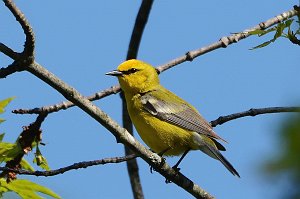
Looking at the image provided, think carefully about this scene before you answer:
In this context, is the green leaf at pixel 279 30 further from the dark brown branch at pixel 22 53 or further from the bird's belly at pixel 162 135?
the bird's belly at pixel 162 135

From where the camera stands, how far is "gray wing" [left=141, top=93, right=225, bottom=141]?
5.21m

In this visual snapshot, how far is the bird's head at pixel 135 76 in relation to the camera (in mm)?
5781

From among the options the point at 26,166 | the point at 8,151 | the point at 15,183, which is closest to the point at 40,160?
the point at 26,166

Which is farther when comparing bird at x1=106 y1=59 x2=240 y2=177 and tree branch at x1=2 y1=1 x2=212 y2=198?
bird at x1=106 y1=59 x2=240 y2=177

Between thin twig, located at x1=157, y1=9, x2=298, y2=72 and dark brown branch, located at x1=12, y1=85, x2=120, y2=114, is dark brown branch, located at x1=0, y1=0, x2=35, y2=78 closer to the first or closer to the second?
dark brown branch, located at x1=12, y1=85, x2=120, y2=114

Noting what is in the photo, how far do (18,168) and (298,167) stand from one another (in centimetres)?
227

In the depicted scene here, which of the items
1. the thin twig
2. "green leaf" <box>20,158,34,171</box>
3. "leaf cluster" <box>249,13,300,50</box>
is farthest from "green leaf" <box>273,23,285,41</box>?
the thin twig

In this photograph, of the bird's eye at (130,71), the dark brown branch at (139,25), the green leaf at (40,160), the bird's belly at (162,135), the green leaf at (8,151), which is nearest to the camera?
the green leaf at (8,151)

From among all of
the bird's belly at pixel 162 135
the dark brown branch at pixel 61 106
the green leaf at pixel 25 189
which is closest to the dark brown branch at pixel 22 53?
the dark brown branch at pixel 61 106

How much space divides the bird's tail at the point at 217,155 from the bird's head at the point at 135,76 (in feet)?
4.12

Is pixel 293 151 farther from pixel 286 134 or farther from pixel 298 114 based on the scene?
pixel 298 114

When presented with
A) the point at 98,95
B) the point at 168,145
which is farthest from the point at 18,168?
the point at 168,145

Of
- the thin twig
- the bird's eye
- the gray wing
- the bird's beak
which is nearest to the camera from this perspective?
the thin twig

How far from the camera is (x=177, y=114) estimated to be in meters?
5.50
